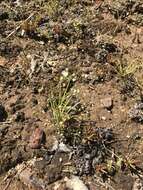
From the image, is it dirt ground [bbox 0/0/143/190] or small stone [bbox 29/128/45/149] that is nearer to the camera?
dirt ground [bbox 0/0/143/190]

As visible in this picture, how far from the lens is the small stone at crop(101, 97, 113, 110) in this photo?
512 cm

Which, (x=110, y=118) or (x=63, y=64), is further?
(x=63, y=64)

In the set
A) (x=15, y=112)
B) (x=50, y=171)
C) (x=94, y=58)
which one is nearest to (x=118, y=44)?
(x=94, y=58)

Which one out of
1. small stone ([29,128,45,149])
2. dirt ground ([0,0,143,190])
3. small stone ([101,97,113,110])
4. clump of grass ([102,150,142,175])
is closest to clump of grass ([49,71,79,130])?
dirt ground ([0,0,143,190])

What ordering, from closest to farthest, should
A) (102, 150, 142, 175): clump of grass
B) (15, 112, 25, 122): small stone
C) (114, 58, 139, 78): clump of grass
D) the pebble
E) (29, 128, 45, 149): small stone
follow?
1. the pebble
2. (102, 150, 142, 175): clump of grass
3. (29, 128, 45, 149): small stone
4. (15, 112, 25, 122): small stone
5. (114, 58, 139, 78): clump of grass

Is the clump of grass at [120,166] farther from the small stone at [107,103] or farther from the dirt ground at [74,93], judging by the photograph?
the small stone at [107,103]

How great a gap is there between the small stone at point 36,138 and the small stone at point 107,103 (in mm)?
844

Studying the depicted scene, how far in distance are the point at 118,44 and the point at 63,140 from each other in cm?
181

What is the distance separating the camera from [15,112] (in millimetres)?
5098

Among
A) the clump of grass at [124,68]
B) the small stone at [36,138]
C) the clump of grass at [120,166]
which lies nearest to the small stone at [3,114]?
the small stone at [36,138]

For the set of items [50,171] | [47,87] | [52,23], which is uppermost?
[52,23]

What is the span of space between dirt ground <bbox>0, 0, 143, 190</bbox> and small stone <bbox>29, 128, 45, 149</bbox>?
0.04 ft

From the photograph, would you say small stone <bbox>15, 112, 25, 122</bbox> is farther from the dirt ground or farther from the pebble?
the pebble

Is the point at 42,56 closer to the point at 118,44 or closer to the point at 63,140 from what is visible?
the point at 118,44
